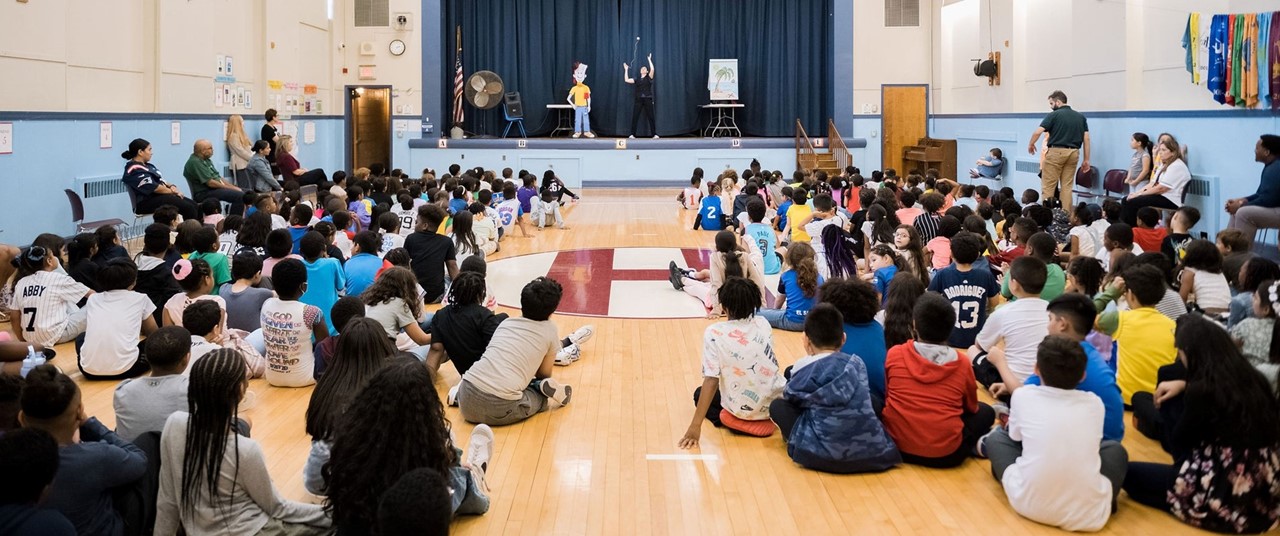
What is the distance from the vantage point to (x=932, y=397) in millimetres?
4863

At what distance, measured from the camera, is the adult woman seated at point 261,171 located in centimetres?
1466

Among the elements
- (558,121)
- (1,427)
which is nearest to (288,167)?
(558,121)

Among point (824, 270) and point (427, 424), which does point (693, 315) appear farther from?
point (427, 424)

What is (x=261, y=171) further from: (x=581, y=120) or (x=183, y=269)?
(x=581, y=120)

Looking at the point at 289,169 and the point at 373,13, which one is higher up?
the point at 373,13

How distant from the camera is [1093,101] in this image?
47.1 feet

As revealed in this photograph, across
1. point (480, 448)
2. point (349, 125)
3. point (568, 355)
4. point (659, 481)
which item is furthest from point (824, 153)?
point (480, 448)

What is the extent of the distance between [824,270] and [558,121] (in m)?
15.8

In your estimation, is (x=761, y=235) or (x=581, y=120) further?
(x=581, y=120)

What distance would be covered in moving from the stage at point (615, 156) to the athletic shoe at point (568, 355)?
1431cm

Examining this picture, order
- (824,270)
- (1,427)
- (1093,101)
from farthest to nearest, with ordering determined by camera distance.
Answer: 1. (1093,101)
2. (824,270)
3. (1,427)

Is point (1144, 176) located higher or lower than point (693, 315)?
higher

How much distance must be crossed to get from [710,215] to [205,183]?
631cm

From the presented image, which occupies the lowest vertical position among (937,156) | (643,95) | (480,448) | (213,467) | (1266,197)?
(480,448)
